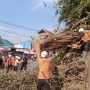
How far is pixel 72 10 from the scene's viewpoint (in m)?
13.4

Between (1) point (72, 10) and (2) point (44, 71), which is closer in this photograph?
(2) point (44, 71)

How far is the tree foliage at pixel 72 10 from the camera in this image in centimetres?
1289

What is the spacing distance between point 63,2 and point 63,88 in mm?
2993

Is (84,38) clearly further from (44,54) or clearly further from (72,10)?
(72,10)

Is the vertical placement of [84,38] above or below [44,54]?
above

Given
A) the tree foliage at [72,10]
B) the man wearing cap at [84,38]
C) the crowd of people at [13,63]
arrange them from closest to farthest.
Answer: the man wearing cap at [84,38] → the tree foliage at [72,10] → the crowd of people at [13,63]

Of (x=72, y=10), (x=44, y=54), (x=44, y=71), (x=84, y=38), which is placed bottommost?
(x=44, y=71)

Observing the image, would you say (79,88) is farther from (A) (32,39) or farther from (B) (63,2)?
(B) (63,2)

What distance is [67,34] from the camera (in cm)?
1129

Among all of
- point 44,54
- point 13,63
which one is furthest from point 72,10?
point 13,63

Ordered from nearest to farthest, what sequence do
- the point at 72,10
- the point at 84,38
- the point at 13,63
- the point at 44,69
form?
the point at 84,38
the point at 44,69
the point at 72,10
the point at 13,63

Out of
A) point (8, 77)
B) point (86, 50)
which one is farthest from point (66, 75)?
point (8, 77)

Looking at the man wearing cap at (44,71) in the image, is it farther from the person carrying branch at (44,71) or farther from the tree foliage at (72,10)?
the tree foliage at (72,10)

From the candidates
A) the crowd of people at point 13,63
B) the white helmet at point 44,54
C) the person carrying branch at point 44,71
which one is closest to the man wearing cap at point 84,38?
the white helmet at point 44,54
